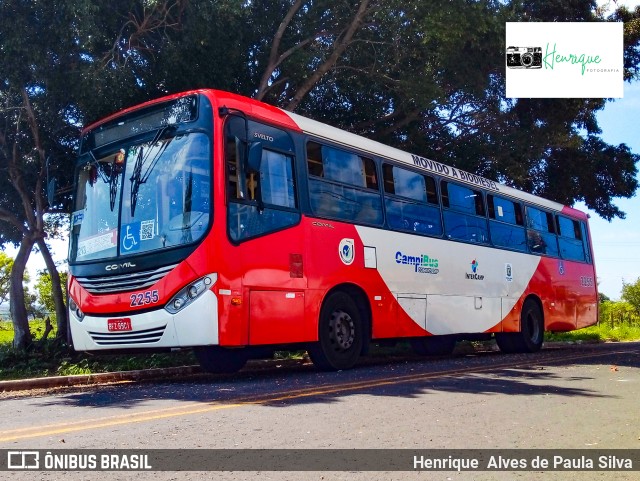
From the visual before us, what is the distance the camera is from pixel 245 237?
9273 millimetres

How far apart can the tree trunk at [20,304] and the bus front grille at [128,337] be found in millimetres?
6137

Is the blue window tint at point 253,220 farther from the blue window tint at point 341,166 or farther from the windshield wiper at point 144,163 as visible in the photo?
the windshield wiper at point 144,163

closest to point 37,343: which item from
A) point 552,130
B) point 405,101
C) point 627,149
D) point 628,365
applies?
point 405,101

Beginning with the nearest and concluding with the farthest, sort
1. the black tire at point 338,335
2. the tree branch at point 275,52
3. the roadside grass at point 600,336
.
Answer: the black tire at point 338,335
the tree branch at point 275,52
the roadside grass at point 600,336

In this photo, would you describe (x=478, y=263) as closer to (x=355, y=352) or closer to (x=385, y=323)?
(x=385, y=323)

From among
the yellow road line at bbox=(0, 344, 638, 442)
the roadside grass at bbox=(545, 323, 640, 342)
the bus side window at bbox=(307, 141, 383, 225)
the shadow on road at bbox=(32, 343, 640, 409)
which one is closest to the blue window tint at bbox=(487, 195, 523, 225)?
the bus side window at bbox=(307, 141, 383, 225)

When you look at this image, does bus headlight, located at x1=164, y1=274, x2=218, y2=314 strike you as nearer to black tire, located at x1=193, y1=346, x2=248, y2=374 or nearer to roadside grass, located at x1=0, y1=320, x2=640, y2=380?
black tire, located at x1=193, y1=346, x2=248, y2=374

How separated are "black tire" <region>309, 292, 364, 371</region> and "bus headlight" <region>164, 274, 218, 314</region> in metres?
2.18

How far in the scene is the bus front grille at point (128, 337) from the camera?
9023mm

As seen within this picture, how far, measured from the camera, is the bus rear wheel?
1664 cm

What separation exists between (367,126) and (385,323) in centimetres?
802

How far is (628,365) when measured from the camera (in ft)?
40.2

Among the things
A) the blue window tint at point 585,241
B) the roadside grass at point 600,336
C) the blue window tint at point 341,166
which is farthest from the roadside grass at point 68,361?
the roadside grass at point 600,336

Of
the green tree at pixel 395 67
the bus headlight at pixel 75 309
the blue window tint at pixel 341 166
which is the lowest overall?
the bus headlight at pixel 75 309
